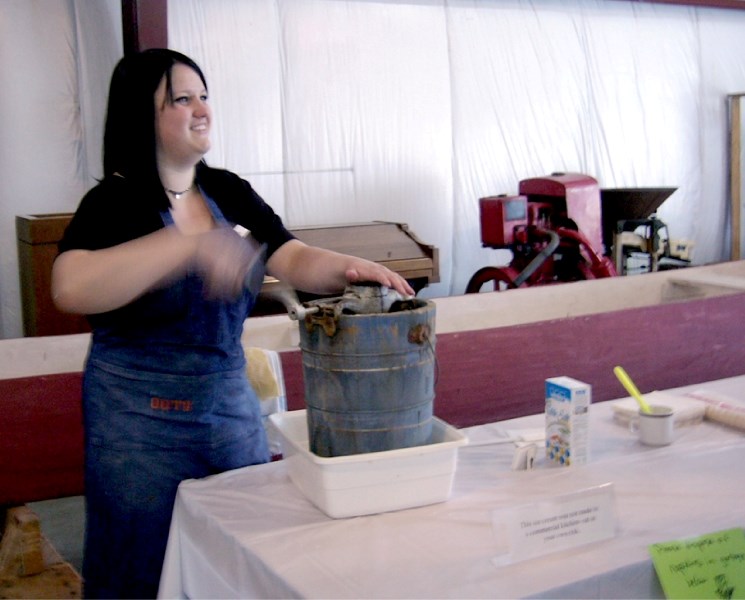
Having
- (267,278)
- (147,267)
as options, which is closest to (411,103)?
(267,278)

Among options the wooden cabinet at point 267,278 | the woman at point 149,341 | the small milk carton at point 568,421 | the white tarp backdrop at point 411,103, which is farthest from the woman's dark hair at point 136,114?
the white tarp backdrop at point 411,103

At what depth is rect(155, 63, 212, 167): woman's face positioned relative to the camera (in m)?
1.59

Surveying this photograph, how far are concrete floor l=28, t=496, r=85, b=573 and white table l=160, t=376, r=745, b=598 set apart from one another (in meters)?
1.76

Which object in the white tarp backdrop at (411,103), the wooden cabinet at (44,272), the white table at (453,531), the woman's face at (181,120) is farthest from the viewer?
the white tarp backdrop at (411,103)

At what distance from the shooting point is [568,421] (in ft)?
5.05

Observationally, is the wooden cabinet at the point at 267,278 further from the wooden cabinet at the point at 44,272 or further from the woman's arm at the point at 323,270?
the woman's arm at the point at 323,270

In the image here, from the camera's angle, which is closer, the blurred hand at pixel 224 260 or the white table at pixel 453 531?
the white table at pixel 453 531

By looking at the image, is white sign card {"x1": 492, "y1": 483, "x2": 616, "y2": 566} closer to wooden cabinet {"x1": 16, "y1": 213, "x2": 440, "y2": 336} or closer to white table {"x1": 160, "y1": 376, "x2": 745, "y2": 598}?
white table {"x1": 160, "y1": 376, "x2": 745, "y2": 598}

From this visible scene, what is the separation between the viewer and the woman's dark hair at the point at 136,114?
62.6 inches

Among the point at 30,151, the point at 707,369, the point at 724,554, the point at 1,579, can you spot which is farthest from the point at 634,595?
the point at 30,151

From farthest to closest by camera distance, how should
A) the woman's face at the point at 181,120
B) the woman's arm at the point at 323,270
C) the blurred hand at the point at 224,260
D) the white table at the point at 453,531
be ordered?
the woman's face at the point at 181,120
the woman's arm at the point at 323,270
the blurred hand at the point at 224,260
the white table at the point at 453,531

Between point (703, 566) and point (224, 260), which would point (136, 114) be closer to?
point (224, 260)

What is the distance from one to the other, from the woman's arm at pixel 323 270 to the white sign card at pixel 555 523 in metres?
0.45

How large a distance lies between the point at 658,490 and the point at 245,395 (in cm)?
77
